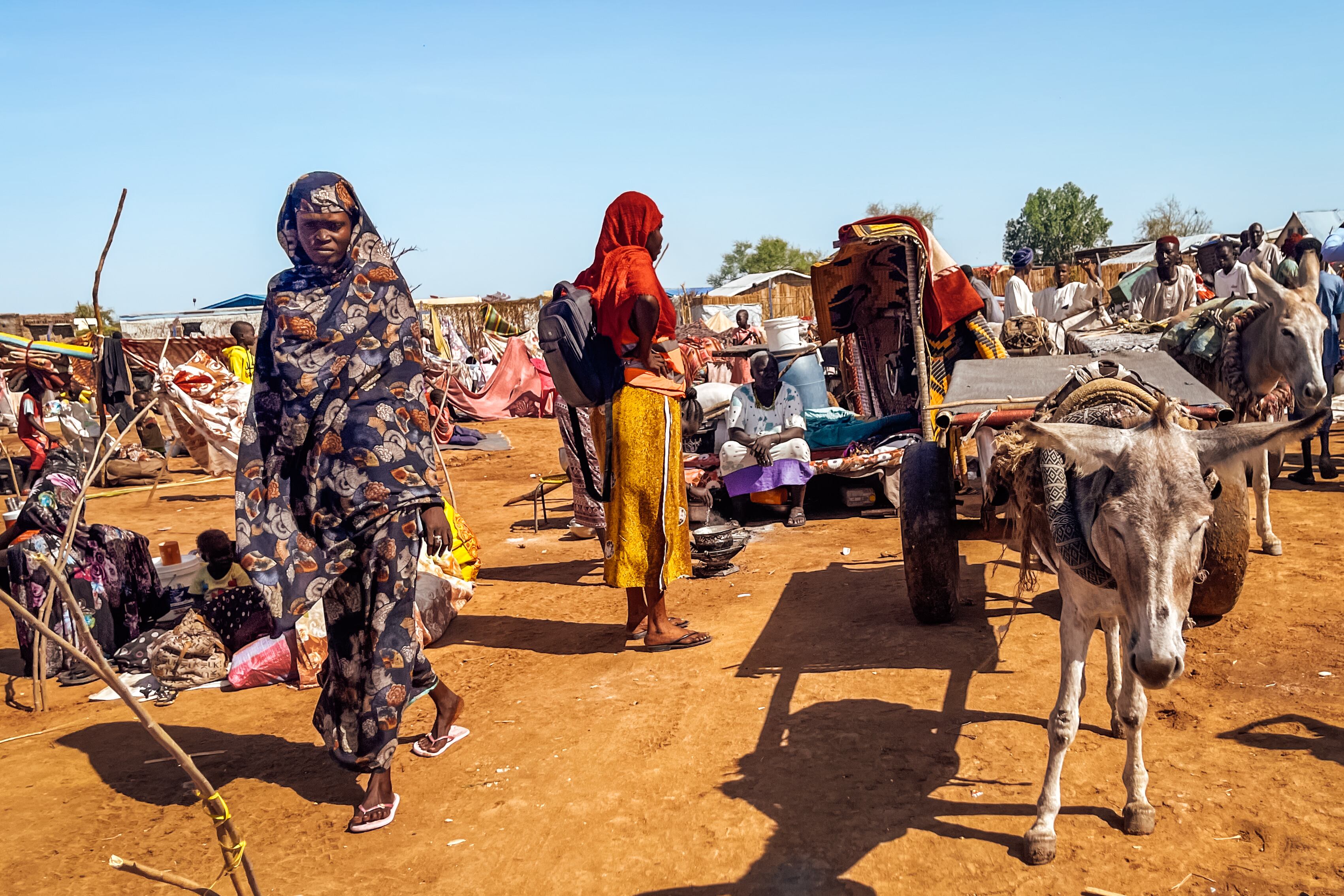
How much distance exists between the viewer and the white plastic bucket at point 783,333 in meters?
16.1

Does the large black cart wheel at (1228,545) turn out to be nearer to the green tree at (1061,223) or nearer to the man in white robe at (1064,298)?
the man in white robe at (1064,298)

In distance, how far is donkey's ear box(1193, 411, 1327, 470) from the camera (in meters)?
2.60

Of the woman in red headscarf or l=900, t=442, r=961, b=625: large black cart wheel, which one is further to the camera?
the woman in red headscarf

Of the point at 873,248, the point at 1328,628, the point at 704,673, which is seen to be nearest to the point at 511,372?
the point at 873,248

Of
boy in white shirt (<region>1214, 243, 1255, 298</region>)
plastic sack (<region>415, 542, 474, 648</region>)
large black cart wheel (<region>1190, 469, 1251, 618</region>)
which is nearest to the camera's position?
large black cart wheel (<region>1190, 469, 1251, 618</region>)

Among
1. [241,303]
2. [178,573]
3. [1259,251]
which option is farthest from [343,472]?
[241,303]

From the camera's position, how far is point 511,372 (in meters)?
20.5

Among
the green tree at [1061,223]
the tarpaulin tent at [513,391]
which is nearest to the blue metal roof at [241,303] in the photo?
the tarpaulin tent at [513,391]

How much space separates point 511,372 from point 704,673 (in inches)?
631

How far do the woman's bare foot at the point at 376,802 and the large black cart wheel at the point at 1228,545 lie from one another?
354 centimetres

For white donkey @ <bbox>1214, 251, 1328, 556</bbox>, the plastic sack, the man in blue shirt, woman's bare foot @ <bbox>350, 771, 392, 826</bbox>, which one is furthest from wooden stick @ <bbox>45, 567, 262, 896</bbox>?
the man in blue shirt

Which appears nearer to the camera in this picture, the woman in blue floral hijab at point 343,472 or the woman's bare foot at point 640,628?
the woman in blue floral hijab at point 343,472

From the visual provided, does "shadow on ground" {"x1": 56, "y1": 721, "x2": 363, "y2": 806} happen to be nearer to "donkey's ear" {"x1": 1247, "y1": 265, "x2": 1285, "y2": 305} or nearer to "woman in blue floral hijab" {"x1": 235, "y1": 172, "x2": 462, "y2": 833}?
"woman in blue floral hijab" {"x1": 235, "y1": 172, "x2": 462, "y2": 833}

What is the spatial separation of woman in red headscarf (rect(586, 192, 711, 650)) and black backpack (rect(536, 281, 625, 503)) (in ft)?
0.16
